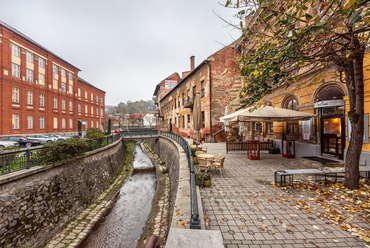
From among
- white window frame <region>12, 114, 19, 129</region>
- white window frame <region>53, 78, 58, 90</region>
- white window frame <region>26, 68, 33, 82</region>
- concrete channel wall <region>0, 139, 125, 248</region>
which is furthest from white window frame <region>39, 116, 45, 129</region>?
concrete channel wall <region>0, 139, 125, 248</region>

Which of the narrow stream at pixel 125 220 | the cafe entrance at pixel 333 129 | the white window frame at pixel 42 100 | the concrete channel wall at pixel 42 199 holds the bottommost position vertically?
the narrow stream at pixel 125 220

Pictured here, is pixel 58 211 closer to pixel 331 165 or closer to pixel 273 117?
pixel 273 117

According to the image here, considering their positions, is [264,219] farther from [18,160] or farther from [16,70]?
[16,70]

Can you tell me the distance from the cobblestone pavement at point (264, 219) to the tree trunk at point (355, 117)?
1.37 metres

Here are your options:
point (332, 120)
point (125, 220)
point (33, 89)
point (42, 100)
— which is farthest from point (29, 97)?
point (332, 120)

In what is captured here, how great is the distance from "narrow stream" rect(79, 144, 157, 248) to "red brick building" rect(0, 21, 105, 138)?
1769 centimetres

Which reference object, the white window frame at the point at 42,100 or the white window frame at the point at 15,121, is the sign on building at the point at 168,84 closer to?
the white window frame at the point at 42,100

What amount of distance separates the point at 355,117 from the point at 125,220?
10.0m

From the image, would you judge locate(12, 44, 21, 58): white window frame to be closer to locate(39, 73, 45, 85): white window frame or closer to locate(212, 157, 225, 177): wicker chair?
locate(39, 73, 45, 85): white window frame

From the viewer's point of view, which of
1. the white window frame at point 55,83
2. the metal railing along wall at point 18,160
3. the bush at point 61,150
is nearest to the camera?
the metal railing along wall at point 18,160

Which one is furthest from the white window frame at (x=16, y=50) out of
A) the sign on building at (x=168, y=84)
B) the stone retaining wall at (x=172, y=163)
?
the sign on building at (x=168, y=84)

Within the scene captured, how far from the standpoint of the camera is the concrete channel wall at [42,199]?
5734 millimetres

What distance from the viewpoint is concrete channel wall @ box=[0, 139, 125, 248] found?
5734 millimetres

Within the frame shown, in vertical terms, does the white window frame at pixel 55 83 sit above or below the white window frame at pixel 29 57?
below
